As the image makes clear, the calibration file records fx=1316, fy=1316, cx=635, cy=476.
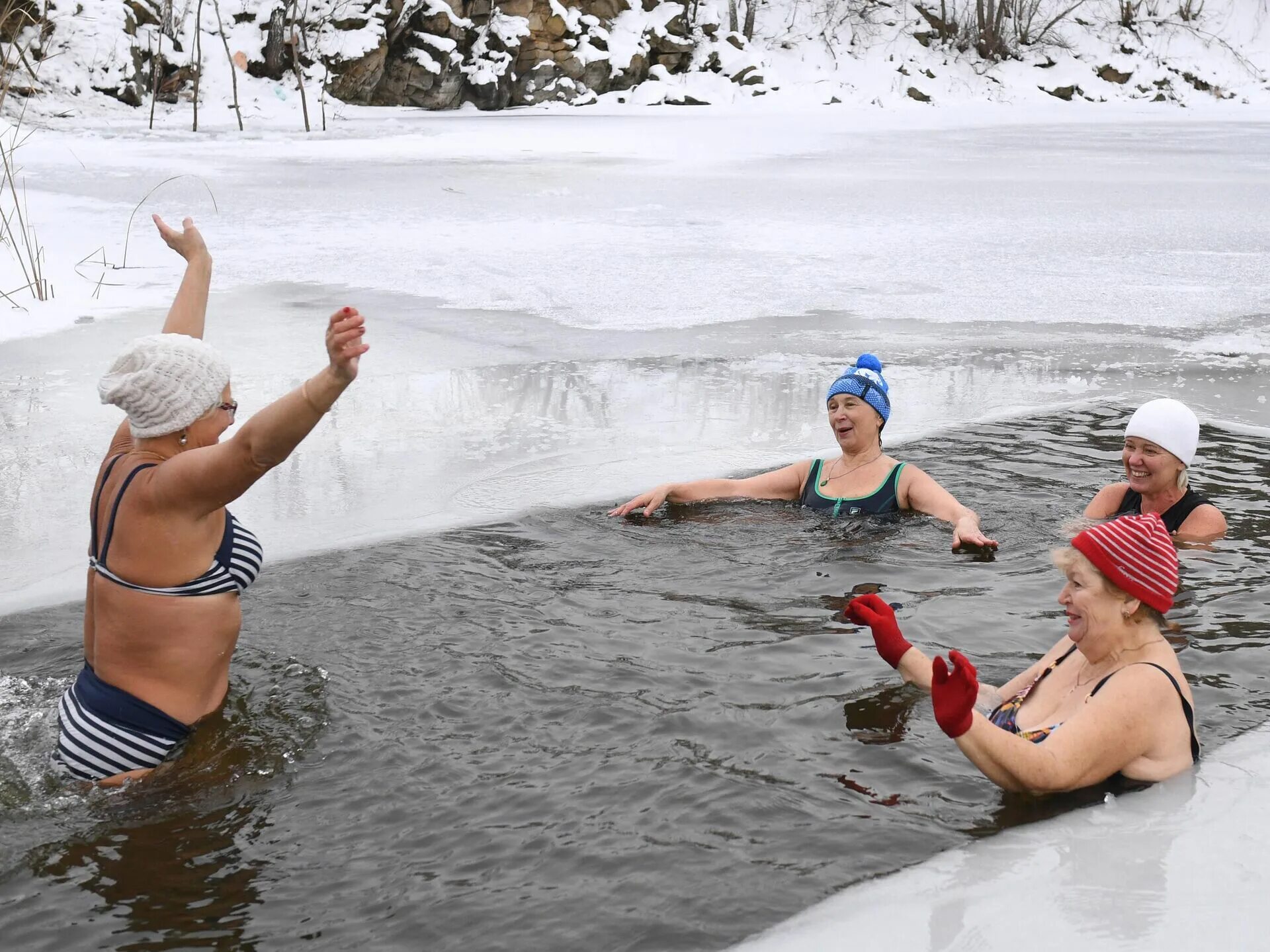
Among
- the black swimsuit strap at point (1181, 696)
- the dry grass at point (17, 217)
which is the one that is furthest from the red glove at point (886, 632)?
the dry grass at point (17, 217)

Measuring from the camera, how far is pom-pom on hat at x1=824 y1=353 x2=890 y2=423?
561cm

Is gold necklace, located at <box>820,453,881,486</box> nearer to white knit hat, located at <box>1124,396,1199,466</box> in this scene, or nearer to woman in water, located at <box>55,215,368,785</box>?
white knit hat, located at <box>1124,396,1199,466</box>

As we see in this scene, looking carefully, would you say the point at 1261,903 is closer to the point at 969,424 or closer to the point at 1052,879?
the point at 1052,879

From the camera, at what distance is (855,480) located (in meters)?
5.68

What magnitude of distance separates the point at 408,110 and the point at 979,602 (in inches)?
639

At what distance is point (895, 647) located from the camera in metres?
3.10

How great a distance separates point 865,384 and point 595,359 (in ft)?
8.21

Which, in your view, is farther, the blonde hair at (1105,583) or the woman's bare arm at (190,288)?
the woman's bare arm at (190,288)

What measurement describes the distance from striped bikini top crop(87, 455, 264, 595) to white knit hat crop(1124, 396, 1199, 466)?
337 cm

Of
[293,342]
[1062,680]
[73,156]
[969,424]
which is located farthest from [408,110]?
[1062,680]

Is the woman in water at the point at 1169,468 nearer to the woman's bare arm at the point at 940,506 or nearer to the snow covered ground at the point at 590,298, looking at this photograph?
the woman's bare arm at the point at 940,506

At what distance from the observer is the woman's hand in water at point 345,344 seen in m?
2.74

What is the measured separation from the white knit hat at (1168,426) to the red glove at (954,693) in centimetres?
258

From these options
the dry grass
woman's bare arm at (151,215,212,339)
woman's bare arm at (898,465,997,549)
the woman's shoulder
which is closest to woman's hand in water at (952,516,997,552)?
woman's bare arm at (898,465,997,549)
